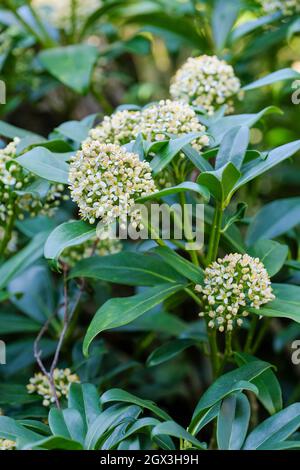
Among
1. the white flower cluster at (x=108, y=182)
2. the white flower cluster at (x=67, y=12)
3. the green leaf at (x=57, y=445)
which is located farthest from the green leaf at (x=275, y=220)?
the white flower cluster at (x=67, y=12)

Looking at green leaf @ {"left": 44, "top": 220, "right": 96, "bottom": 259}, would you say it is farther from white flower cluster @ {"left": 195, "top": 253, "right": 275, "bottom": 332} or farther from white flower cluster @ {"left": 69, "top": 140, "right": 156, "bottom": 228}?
white flower cluster @ {"left": 195, "top": 253, "right": 275, "bottom": 332}

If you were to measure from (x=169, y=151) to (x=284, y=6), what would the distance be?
0.85 m

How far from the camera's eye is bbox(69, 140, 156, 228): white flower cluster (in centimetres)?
102

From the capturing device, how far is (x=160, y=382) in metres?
2.04

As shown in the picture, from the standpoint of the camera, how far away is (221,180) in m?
1.06

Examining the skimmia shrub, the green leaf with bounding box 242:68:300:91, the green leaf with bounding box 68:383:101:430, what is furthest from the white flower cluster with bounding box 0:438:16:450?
the green leaf with bounding box 242:68:300:91

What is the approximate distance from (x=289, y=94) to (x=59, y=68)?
68cm

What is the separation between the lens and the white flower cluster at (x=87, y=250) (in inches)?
57.3

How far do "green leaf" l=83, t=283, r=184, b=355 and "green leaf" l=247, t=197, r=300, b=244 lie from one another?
0.39 metres

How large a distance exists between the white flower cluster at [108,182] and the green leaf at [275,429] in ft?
1.33
